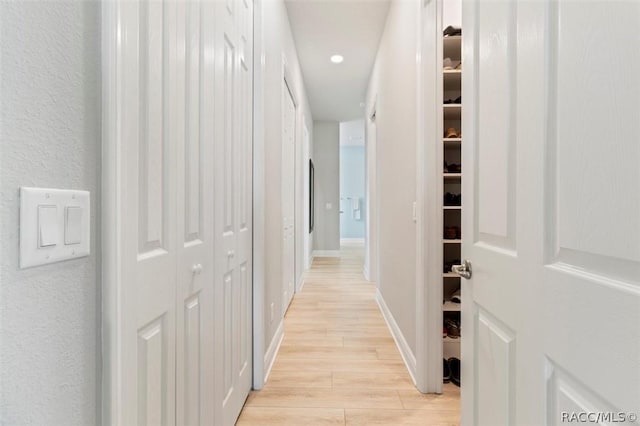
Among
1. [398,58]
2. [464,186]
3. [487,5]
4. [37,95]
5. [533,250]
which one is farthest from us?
[398,58]

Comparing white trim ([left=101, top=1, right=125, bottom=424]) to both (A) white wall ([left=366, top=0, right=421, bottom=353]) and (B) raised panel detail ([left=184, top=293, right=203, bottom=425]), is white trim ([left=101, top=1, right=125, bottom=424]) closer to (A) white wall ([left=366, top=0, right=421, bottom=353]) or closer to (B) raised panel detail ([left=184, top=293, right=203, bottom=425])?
(B) raised panel detail ([left=184, top=293, right=203, bottom=425])

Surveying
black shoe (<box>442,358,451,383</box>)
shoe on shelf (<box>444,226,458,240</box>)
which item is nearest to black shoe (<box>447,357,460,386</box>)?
black shoe (<box>442,358,451,383</box>)

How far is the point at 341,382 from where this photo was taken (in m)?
1.97

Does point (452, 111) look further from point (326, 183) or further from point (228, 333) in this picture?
point (326, 183)

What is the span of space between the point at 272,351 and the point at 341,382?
55 cm

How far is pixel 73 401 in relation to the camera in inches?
21.7

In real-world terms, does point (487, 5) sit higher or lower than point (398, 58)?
lower

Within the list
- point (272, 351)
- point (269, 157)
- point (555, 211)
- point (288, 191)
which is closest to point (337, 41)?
point (288, 191)

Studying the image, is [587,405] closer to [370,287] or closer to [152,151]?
[152,151]

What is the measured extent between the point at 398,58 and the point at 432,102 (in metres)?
0.97

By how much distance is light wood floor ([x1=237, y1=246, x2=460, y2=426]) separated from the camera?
165 centimetres

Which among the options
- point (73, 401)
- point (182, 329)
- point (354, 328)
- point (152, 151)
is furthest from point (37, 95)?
point (354, 328)

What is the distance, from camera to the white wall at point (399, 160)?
2.15 meters

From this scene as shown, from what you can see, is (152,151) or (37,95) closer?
(37,95)
